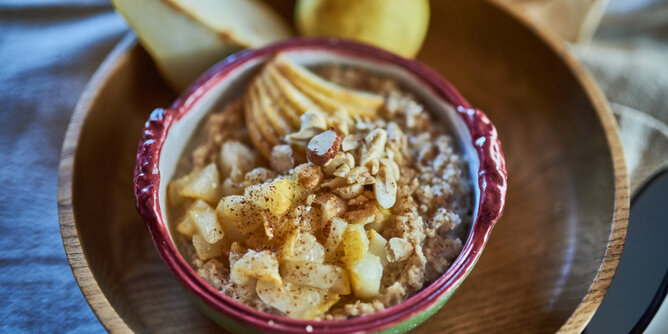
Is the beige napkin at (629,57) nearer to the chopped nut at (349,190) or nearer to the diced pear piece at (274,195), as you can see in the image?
the chopped nut at (349,190)

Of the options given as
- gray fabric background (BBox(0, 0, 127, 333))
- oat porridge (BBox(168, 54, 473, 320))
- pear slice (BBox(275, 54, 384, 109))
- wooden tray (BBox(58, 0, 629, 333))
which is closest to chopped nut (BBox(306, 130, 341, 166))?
oat porridge (BBox(168, 54, 473, 320))

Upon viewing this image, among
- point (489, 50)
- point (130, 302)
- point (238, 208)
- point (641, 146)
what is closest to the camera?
point (238, 208)

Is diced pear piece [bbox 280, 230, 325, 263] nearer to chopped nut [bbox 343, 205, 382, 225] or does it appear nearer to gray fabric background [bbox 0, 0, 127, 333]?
chopped nut [bbox 343, 205, 382, 225]

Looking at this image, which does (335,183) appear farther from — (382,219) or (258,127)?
(258,127)

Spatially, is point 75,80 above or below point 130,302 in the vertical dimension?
above

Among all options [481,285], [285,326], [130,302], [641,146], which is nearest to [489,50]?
[641,146]

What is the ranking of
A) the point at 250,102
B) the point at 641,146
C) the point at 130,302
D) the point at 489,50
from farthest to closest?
the point at 489,50 → the point at 641,146 → the point at 250,102 → the point at 130,302

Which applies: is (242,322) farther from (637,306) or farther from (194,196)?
(637,306)
